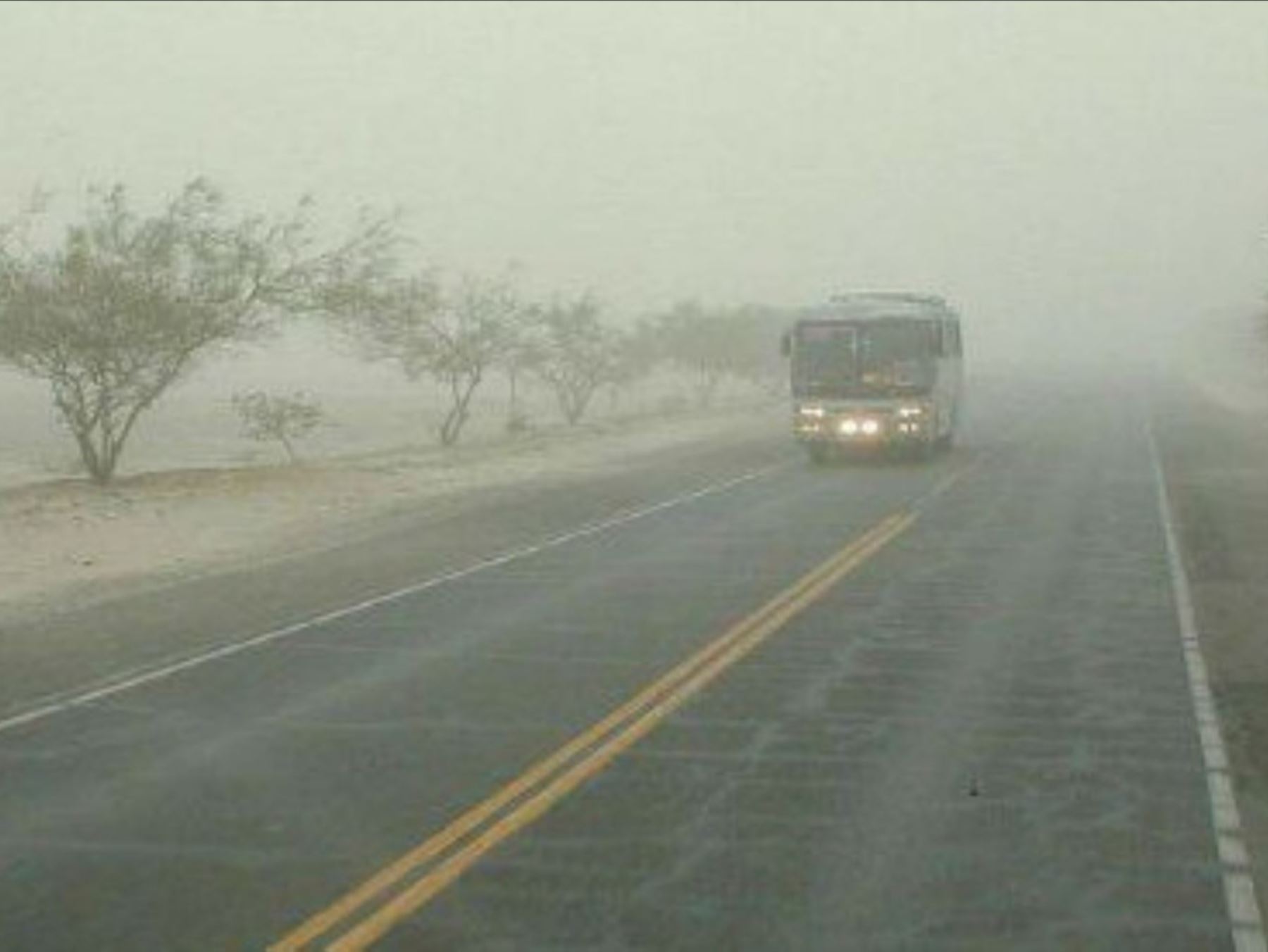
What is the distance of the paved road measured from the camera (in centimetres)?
786

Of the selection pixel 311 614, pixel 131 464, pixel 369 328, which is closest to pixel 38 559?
pixel 311 614

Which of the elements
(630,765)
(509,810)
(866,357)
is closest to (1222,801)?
(630,765)

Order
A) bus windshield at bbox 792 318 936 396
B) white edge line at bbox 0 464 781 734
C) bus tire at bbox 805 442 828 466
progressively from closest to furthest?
white edge line at bbox 0 464 781 734, bus windshield at bbox 792 318 936 396, bus tire at bbox 805 442 828 466

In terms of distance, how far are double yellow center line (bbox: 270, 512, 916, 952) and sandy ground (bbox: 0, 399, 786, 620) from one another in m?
7.70

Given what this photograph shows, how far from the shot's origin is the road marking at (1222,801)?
7.72 m

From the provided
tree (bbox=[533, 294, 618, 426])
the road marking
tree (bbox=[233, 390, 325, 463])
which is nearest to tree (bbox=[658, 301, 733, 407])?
tree (bbox=[533, 294, 618, 426])

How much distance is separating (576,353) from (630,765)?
65.9m

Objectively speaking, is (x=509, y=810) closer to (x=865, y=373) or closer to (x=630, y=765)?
(x=630, y=765)

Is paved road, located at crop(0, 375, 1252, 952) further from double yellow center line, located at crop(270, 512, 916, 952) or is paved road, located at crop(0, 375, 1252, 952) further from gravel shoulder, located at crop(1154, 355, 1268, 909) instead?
gravel shoulder, located at crop(1154, 355, 1268, 909)

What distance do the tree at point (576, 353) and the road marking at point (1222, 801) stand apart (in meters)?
56.1

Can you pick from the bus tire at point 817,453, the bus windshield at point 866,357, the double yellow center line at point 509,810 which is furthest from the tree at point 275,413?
the double yellow center line at point 509,810

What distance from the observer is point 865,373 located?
37.6 metres

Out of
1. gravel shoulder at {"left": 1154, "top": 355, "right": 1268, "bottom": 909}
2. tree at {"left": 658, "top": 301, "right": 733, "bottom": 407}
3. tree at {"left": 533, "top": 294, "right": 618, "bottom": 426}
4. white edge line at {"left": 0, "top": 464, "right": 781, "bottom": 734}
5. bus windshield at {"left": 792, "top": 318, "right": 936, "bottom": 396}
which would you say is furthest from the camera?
tree at {"left": 658, "top": 301, "right": 733, "bottom": 407}

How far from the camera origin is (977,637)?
1560cm
